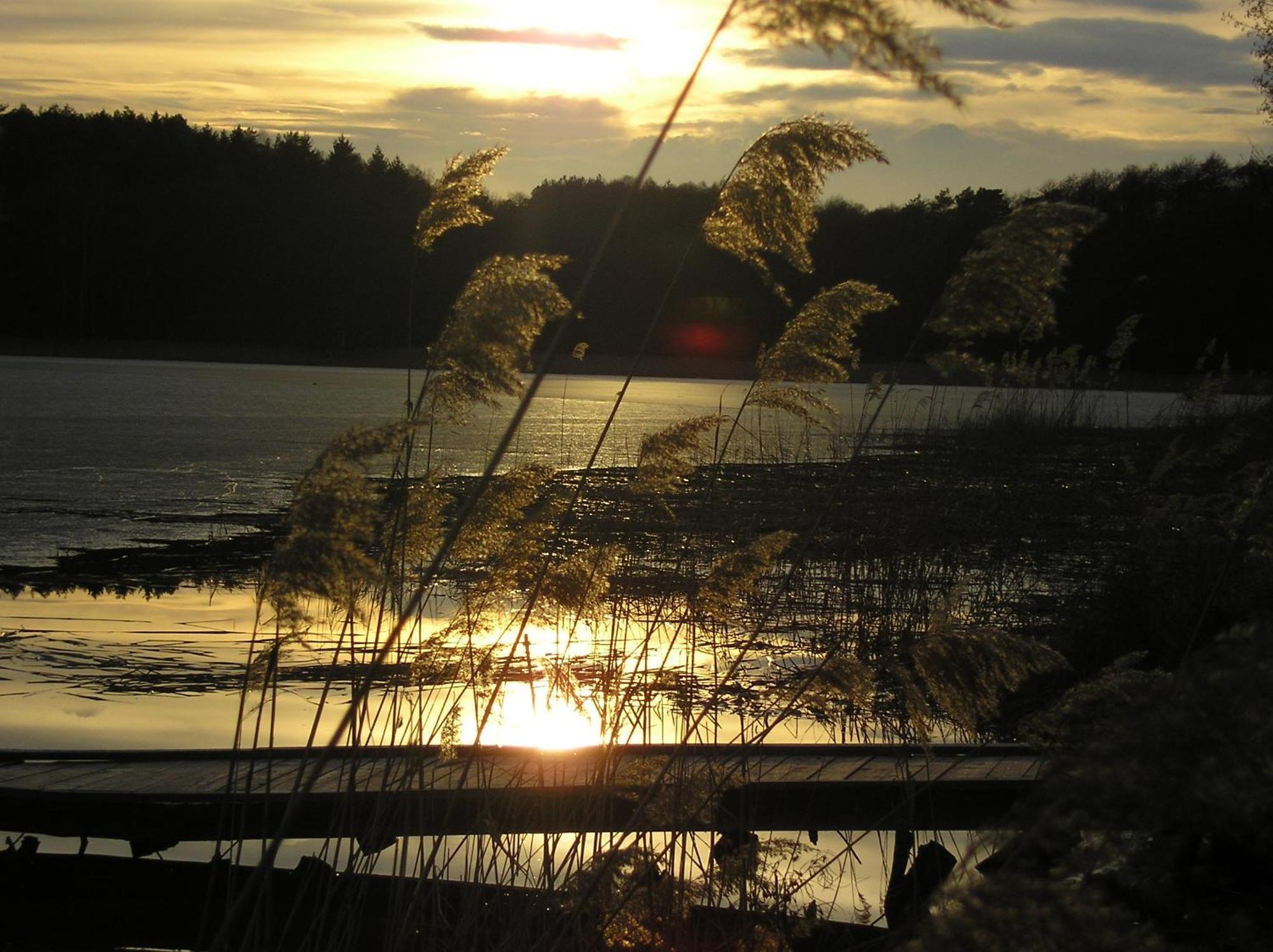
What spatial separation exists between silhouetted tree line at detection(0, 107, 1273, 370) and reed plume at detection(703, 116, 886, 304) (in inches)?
1668

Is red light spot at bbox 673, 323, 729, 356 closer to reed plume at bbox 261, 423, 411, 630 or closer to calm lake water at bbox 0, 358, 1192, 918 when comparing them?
calm lake water at bbox 0, 358, 1192, 918

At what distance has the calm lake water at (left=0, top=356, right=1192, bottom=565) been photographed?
35.1 ft

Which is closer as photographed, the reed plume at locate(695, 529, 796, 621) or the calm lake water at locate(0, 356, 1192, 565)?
the reed plume at locate(695, 529, 796, 621)

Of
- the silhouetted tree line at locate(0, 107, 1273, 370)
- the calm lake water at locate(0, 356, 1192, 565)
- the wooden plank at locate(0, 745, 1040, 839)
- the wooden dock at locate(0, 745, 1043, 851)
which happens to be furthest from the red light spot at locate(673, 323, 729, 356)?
the wooden plank at locate(0, 745, 1040, 839)

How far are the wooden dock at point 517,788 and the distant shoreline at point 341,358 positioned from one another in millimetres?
41798

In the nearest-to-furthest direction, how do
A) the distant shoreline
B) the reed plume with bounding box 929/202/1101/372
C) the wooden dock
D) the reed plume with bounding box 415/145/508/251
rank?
the reed plume with bounding box 929/202/1101/372, the reed plume with bounding box 415/145/508/251, the wooden dock, the distant shoreline

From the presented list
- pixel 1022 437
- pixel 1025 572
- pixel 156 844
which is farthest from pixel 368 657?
pixel 1022 437

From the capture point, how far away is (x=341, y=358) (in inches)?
2229

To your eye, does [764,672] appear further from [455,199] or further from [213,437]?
[213,437]

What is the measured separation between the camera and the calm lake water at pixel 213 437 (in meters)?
10.7

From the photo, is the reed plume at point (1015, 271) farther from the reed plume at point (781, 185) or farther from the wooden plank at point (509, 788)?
the wooden plank at point (509, 788)

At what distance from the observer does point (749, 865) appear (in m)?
3.34

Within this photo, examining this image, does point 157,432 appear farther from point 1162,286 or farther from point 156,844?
point 1162,286

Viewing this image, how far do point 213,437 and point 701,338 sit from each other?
47.0 m
